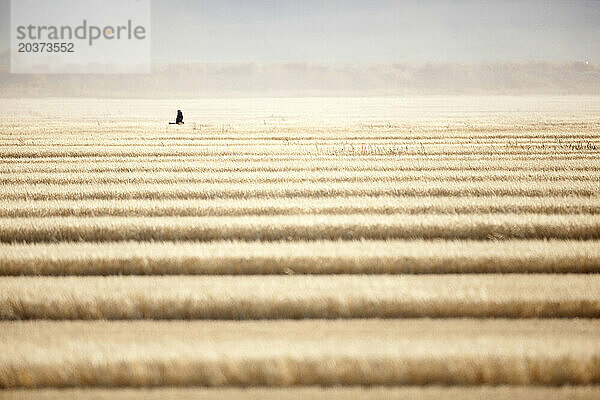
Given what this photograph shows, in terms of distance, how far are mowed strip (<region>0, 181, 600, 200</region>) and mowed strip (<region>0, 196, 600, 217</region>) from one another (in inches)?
10.4

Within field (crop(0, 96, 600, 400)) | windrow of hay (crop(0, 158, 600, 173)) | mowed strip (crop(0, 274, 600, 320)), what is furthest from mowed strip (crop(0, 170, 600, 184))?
mowed strip (crop(0, 274, 600, 320))

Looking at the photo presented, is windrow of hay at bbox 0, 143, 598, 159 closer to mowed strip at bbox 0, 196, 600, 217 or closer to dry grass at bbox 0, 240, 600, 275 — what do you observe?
mowed strip at bbox 0, 196, 600, 217

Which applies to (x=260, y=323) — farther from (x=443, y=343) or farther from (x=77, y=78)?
(x=77, y=78)

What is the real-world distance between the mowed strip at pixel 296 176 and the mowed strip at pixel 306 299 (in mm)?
3088

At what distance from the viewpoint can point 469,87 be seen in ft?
570

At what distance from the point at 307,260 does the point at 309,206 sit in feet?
4.47

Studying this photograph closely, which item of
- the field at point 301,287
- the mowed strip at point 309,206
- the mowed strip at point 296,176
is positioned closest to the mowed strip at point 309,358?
the field at point 301,287

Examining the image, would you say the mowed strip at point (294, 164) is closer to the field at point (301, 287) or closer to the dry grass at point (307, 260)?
the field at point (301, 287)

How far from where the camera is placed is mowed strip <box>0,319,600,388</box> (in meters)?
2.10

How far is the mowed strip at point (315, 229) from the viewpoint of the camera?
12.6 ft

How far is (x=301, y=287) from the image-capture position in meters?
2.86

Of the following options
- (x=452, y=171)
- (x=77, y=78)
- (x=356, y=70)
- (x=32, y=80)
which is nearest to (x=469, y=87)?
(x=356, y=70)

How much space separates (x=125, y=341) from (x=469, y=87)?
189 m

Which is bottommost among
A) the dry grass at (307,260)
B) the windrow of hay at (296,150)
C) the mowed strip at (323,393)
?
the mowed strip at (323,393)
